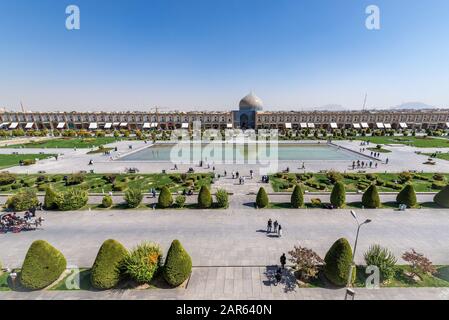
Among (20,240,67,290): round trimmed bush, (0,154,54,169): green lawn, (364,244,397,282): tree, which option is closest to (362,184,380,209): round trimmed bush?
(364,244,397,282): tree

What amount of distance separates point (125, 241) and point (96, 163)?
84.8 ft

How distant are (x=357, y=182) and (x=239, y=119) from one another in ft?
211

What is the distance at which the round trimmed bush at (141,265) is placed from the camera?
34.7 ft

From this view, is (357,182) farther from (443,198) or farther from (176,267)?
(176,267)

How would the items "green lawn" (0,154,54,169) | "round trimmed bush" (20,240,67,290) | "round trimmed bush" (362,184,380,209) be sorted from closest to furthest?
"round trimmed bush" (20,240,67,290) → "round trimmed bush" (362,184,380,209) → "green lawn" (0,154,54,169)

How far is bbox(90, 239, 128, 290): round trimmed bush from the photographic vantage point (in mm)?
10445

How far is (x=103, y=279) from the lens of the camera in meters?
10.5

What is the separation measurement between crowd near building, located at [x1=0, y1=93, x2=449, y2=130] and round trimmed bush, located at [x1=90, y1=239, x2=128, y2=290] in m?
77.2

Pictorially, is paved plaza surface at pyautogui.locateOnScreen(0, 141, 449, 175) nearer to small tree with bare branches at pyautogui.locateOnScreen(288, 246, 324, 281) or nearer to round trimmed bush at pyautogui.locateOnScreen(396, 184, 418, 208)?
round trimmed bush at pyautogui.locateOnScreen(396, 184, 418, 208)

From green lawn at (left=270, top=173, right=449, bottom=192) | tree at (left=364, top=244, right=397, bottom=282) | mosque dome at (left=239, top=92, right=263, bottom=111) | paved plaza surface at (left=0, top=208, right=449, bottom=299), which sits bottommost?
paved plaza surface at (left=0, top=208, right=449, bottom=299)

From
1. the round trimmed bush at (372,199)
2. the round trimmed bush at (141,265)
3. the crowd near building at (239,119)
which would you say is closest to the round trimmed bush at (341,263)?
the round trimmed bush at (141,265)

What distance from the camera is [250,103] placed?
283 feet

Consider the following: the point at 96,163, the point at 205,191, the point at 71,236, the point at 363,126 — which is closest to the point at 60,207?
the point at 71,236
